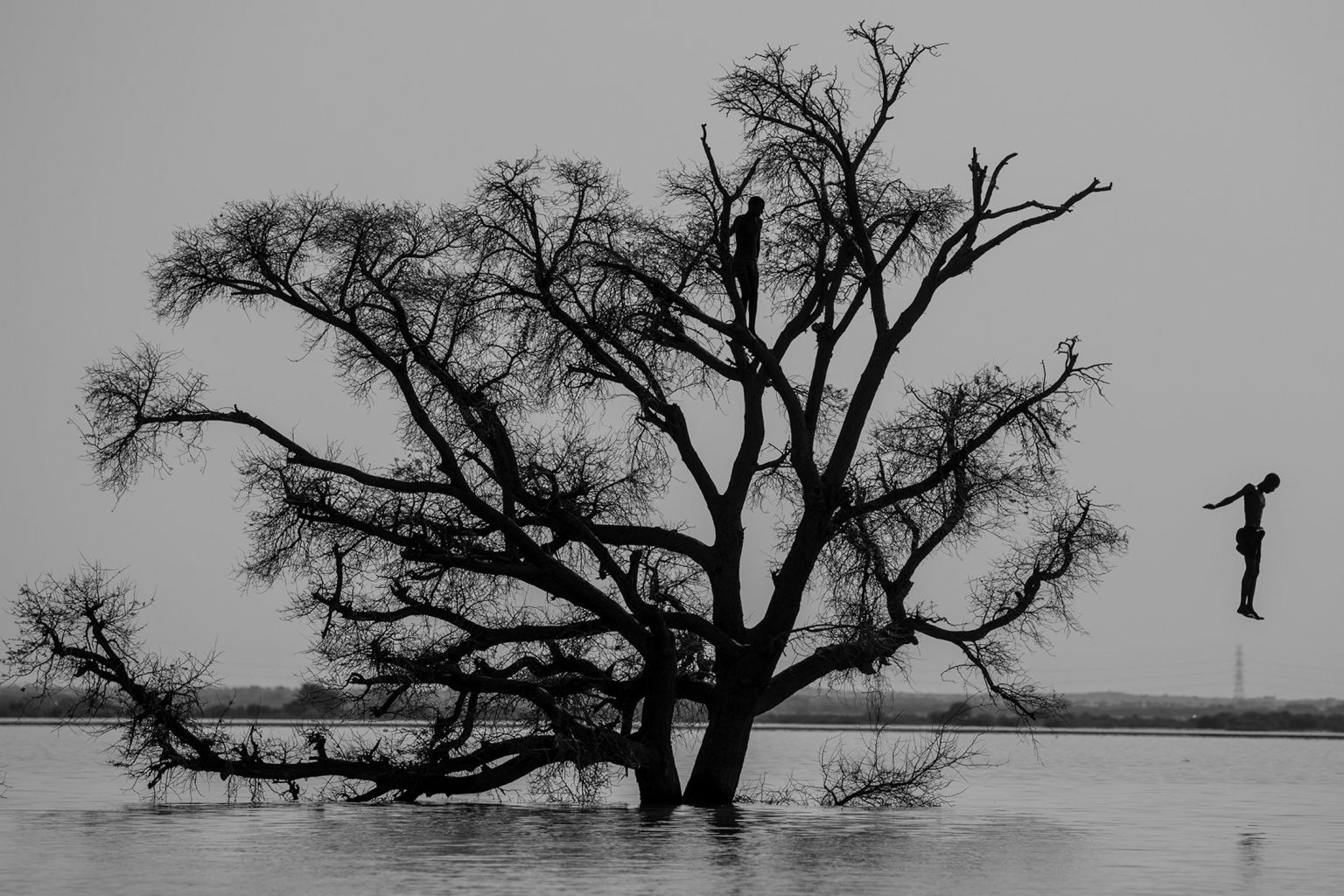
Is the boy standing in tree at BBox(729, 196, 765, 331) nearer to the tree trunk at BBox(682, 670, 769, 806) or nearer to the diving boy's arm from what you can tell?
the tree trunk at BBox(682, 670, 769, 806)

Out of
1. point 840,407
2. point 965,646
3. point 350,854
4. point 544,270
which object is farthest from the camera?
point 840,407

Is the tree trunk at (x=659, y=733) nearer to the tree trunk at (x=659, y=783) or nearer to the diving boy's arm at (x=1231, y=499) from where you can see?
the tree trunk at (x=659, y=783)

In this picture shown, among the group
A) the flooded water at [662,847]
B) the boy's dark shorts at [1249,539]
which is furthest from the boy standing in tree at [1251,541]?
the flooded water at [662,847]

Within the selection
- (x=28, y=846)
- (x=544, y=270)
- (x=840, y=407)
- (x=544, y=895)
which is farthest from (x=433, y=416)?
(x=544, y=895)

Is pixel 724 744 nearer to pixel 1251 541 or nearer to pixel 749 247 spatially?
pixel 749 247

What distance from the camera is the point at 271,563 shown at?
26.9m

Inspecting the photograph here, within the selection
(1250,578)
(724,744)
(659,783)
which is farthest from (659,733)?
(1250,578)

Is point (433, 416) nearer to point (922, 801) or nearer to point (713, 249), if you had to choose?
point (713, 249)

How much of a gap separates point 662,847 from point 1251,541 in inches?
296

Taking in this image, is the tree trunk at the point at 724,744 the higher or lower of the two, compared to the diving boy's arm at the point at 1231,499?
lower

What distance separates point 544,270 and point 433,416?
3.10 m

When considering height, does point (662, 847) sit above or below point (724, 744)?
below

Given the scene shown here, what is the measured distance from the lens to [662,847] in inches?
806

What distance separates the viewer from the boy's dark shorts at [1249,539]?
19500 mm
